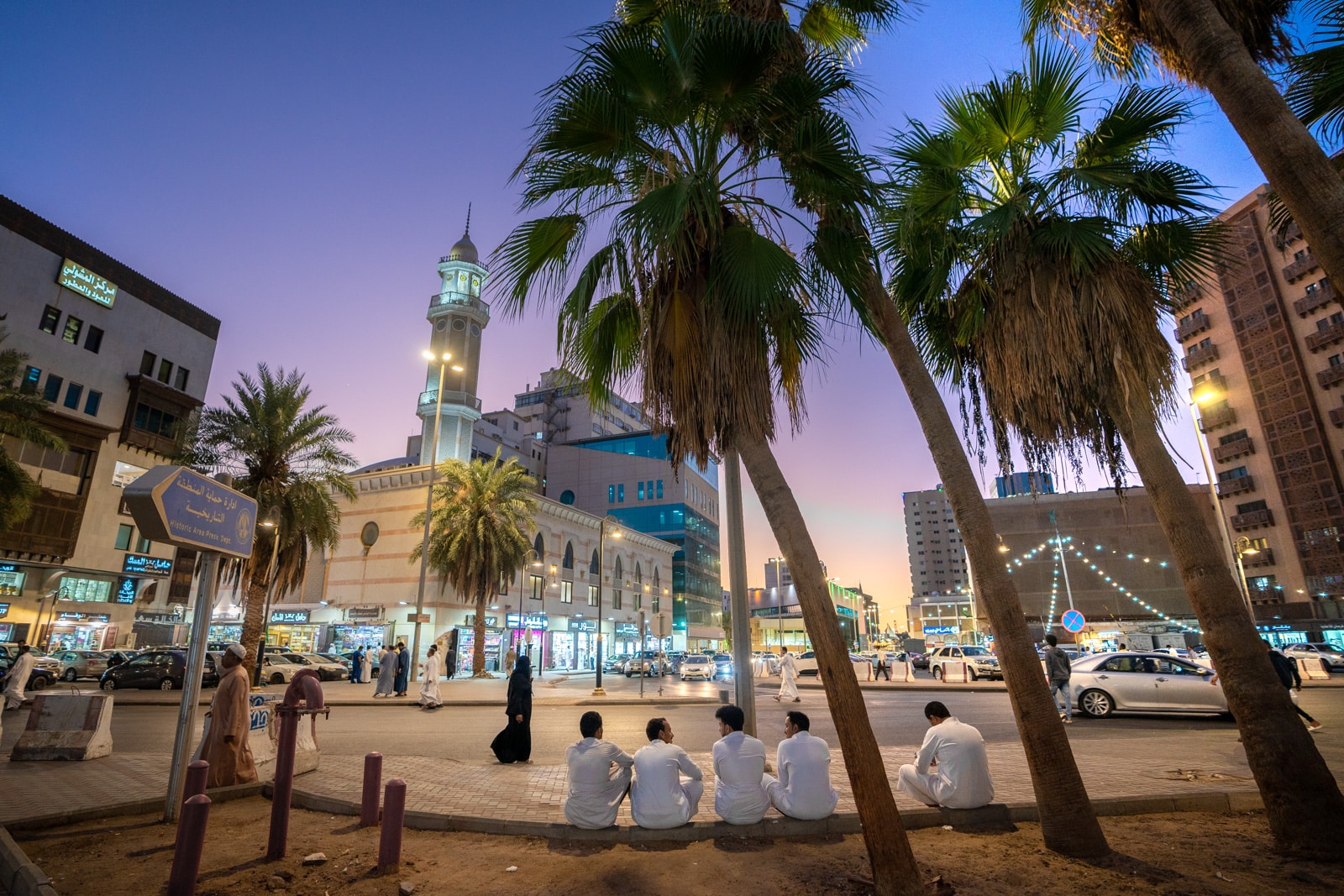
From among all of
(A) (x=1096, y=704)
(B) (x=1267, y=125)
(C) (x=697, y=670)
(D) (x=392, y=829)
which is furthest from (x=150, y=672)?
(B) (x=1267, y=125)

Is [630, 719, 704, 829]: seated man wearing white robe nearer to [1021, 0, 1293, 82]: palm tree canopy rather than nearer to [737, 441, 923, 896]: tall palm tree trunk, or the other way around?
[737, 441, 923, 896]: tall palm tree trunk

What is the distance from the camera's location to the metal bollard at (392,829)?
5.05 metres

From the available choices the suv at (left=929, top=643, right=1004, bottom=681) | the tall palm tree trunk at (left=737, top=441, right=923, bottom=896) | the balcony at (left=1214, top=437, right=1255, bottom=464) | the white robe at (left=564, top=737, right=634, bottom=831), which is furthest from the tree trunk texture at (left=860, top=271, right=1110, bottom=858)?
the balcony at (left=1214, top=437, right=1255, bottom=464)

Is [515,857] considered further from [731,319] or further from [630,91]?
[630,91]

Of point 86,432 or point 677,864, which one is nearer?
point 677,864

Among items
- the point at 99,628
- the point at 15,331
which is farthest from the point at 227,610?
the point at 15,331

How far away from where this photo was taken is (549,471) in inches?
3383

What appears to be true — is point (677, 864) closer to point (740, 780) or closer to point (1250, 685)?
point (740, 780)

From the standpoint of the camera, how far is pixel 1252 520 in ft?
187

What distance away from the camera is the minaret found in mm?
49094

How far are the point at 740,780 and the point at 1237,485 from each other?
71231mm

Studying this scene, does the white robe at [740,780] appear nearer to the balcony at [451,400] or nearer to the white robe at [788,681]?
the white robe at [788,681]

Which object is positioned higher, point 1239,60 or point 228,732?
point 1239,60

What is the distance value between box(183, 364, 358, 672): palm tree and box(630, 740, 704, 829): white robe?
23.3 m
